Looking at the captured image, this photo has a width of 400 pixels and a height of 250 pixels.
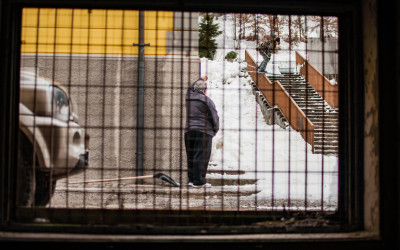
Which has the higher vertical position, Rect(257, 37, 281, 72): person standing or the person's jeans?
Rect(257, 37, 281, 72): person standing

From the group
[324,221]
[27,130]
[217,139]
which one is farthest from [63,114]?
[217,139]

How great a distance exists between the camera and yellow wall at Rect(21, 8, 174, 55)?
2724mm

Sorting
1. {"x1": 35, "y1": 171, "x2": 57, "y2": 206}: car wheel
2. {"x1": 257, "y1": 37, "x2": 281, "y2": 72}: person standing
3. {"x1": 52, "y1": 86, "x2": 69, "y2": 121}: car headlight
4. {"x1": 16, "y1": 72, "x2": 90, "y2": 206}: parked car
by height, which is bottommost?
{"x1": 35, "y1": 171, "x2": 57, "y2": 206}: car wheel

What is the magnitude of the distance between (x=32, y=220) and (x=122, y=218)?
0.58 meters

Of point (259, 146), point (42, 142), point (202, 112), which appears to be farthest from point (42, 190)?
point (259, 146)

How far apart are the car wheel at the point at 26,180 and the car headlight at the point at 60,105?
1.88 feet

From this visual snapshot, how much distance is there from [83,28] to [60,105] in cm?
85

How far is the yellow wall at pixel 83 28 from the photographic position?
2.72 meters

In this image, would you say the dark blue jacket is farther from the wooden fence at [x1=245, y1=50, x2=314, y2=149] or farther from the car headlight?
the car headlight

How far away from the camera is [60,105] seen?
3551 millimetres

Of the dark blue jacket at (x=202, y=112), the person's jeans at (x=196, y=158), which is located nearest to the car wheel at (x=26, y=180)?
the person's jeans at (x=196, y=158)

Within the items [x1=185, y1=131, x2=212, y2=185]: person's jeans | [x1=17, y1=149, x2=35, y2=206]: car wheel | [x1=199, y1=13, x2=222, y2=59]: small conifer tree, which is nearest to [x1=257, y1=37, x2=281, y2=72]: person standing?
[x1=199, y1=13, x2=222, y2=59]: small conifer tree

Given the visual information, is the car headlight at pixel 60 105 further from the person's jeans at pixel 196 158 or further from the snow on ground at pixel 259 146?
the person's jeans at pixel 196 158

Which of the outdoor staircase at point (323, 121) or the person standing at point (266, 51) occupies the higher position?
the person standing at point (266, 51)
